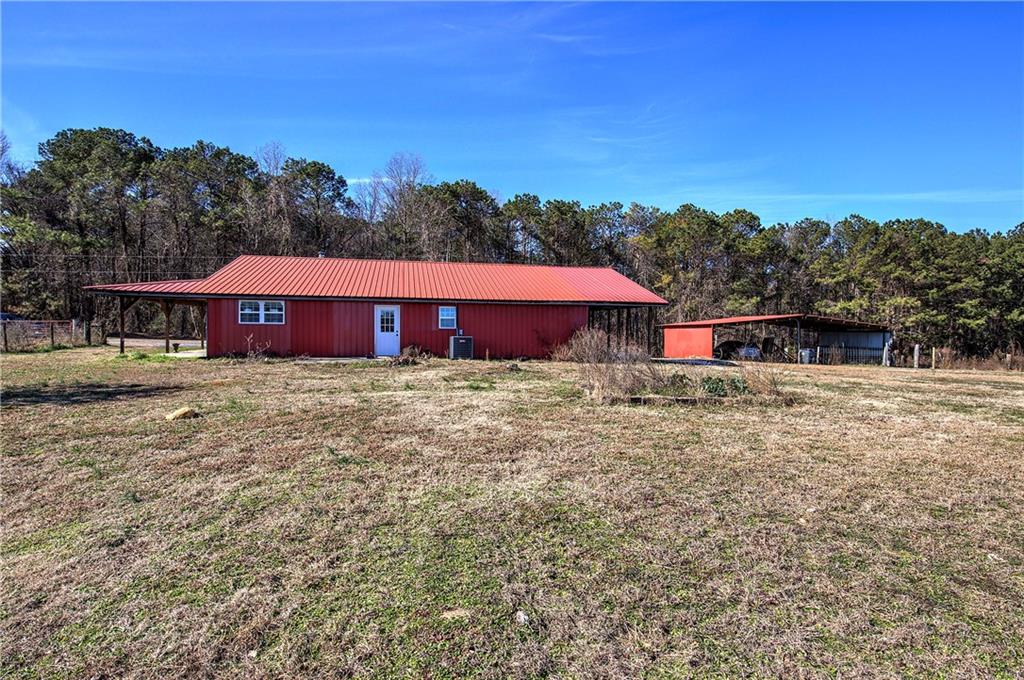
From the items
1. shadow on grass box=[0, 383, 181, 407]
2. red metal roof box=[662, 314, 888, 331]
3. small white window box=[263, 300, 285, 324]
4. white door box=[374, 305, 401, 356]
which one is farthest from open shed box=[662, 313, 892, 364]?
shadow on grass box=[0, 383, 181, 407]

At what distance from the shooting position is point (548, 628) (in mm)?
2398

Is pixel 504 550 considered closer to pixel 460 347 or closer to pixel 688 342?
pixel 460 347

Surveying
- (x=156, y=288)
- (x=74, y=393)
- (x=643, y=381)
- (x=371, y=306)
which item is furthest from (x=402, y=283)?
(x=643, y=381)

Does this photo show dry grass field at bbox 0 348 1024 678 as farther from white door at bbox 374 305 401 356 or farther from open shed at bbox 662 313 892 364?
open shed at bbox 662 313 892 364

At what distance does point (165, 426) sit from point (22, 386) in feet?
18.6

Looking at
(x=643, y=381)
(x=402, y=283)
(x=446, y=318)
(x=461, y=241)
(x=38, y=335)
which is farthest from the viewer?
(x=461, y=241)

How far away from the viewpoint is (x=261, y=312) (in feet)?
59.0

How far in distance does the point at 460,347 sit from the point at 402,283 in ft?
12.8

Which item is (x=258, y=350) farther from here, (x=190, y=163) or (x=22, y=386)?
(x=190, y=163)

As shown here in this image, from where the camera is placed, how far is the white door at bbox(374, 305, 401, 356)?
18.9m

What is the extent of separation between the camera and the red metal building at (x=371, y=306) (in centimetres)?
1775

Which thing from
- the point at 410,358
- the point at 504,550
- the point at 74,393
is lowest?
the point at 504,550

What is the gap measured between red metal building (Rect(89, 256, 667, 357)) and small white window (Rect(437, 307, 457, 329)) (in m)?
0.04

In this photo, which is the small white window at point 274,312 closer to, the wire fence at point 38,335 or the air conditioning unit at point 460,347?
the air conditioning unit at point 460,347
